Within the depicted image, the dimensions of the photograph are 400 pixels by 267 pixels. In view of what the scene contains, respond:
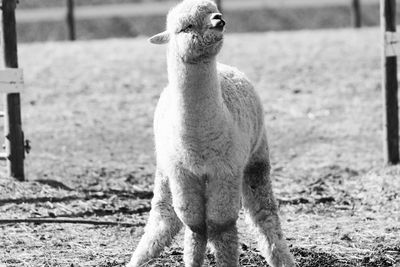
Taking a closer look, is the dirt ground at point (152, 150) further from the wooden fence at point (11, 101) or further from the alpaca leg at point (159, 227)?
the alpaca leg at point (159, 227)

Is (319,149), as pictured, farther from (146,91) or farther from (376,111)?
(146,91)

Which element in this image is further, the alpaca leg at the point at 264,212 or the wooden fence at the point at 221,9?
the wooden fence at the point at 221,9

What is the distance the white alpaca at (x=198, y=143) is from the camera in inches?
211

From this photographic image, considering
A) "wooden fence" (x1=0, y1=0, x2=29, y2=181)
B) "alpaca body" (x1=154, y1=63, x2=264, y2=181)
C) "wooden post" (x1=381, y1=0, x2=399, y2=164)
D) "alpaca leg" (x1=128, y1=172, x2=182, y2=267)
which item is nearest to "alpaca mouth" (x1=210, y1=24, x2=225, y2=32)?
"alpaca body" (x1=154, y1=63, x2=264, y2=181)

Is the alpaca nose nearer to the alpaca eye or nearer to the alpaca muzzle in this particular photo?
the alpaca muzzle

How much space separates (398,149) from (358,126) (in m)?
2.34

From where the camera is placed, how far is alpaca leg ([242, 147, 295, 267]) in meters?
6.11

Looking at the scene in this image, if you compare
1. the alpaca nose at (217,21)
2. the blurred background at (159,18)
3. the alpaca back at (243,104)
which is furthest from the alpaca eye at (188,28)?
the blurred background at (159,18)

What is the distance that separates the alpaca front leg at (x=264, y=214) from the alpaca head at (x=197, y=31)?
1199 mm

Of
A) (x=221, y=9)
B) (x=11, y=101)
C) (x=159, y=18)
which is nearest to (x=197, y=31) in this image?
(x=11, y=101)

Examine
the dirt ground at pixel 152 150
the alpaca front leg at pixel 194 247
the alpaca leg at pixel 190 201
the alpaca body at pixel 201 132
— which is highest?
the alpaca body at pixel 201 132

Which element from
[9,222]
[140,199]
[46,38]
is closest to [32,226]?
[9,222]

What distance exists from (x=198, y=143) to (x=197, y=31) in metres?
0.67

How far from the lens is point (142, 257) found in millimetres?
5988
